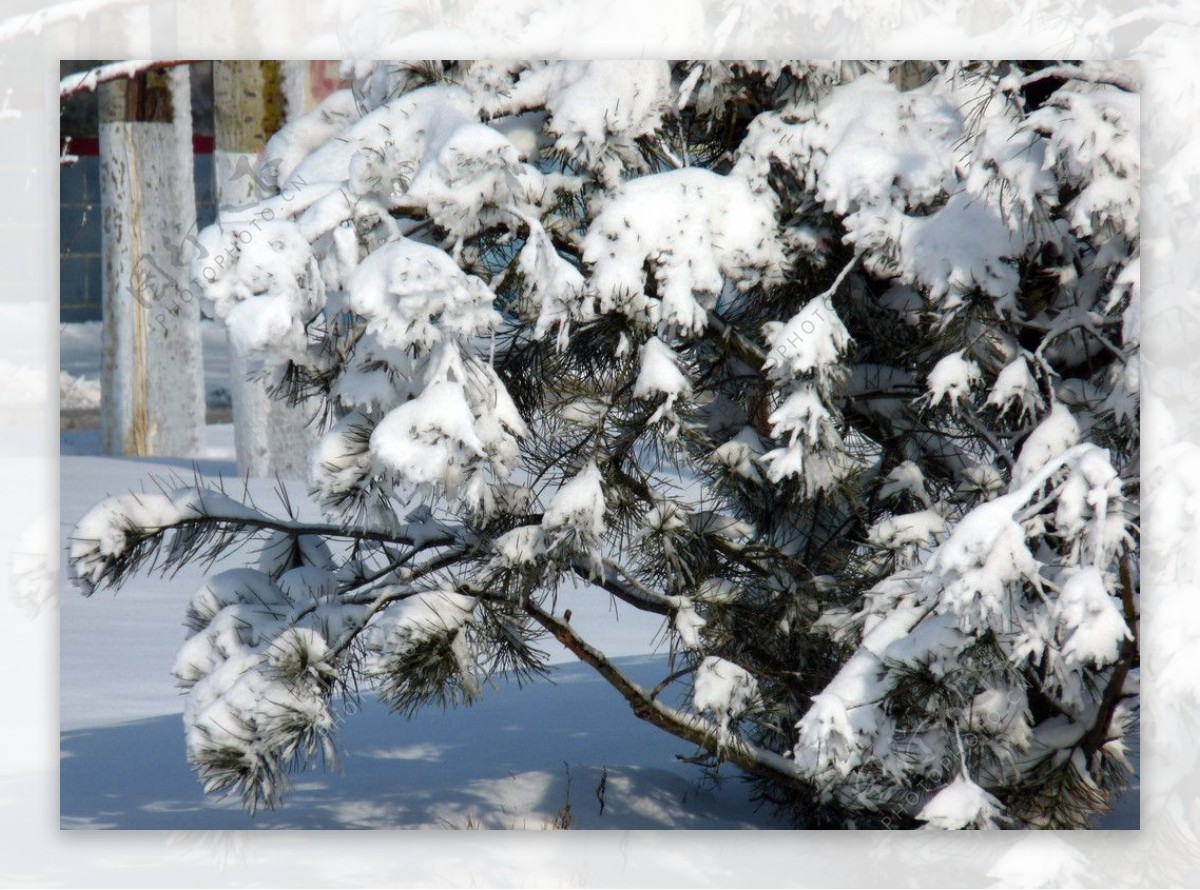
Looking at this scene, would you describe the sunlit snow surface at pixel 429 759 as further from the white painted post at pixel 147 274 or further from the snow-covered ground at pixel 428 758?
the white painted post at pixel 147 274

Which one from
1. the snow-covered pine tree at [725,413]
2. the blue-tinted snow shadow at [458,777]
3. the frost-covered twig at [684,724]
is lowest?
the blue-tinted snow shadow at [458,777]

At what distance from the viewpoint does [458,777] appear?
2531 millimetres

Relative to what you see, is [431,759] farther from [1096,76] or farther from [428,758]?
[1096,76]

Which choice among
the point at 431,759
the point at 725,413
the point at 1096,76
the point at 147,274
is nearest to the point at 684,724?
the point at 725,413

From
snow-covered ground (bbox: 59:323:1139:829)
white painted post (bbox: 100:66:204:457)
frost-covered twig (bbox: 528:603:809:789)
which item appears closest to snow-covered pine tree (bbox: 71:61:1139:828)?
frost-covered twig (bbox: 528:603:809:789)

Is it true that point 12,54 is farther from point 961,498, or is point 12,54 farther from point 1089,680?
point 1089,680

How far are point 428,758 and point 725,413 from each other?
0.93 metres

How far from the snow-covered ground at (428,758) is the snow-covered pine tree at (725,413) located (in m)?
0.28

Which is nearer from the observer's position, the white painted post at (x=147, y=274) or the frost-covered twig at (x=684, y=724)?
the frost-covered twig at (x=684, y=724)

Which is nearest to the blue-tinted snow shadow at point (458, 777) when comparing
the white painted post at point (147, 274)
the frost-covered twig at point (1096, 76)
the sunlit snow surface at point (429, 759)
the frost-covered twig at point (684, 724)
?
the sunlit snow surface at point (429, 759)

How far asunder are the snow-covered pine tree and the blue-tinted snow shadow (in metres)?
0.29

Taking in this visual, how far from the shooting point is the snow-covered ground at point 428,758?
237cm

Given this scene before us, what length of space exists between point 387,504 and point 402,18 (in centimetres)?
72

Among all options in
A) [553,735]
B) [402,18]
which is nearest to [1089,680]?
[553,735]
